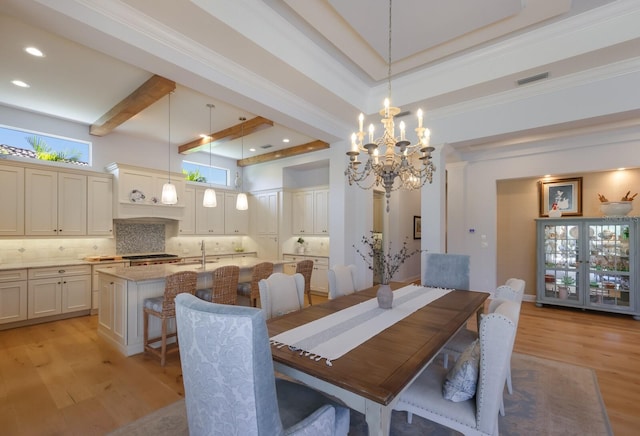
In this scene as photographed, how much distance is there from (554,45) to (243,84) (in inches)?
128

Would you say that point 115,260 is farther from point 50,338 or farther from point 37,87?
point 37,87

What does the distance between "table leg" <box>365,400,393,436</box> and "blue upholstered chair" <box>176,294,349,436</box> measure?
0.17 metres

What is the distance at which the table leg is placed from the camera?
121cm

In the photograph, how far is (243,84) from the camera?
3.21m

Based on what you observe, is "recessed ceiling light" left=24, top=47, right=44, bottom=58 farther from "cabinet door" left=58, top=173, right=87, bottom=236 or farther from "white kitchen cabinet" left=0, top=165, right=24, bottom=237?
"cabinet door" left=58, top=173, right=87, bottom=236

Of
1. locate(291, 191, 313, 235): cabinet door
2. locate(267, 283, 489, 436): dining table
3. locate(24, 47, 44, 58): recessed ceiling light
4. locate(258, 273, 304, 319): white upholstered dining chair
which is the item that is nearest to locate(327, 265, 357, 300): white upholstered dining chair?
locate(258, 273, 304, 319): white upholstered dining chair

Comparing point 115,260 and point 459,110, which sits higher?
point 459,110

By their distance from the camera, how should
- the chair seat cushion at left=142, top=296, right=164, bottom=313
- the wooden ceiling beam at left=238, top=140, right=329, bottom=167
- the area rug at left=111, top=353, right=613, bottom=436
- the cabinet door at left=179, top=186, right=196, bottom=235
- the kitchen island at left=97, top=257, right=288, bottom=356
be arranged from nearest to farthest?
the area rug at left=111, top=353, right=613, bottom=436 → the chair seat cushion at left=142, top=296, right=164, bottom=313 → the kitchen island at left=97, top=257, right=288, bottom=356 → the wooden ceiling beam at left=238, top=140, right=329, bottom=167 → the cabinet door at left=179, top=186, right=196, bottom=235

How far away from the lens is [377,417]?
3.98ft

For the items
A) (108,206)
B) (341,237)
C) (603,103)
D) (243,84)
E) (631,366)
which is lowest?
(631,366)

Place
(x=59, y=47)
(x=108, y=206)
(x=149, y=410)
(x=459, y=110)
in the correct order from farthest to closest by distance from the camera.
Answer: (x=108, y=206) < (x=459, y=110) < (x=59, y=47) < (x=149, y=410)

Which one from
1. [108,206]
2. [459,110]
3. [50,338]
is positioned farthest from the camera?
[108,206]

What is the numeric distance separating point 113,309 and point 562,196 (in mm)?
7222

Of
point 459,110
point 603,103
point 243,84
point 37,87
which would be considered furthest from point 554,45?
point 37,87
